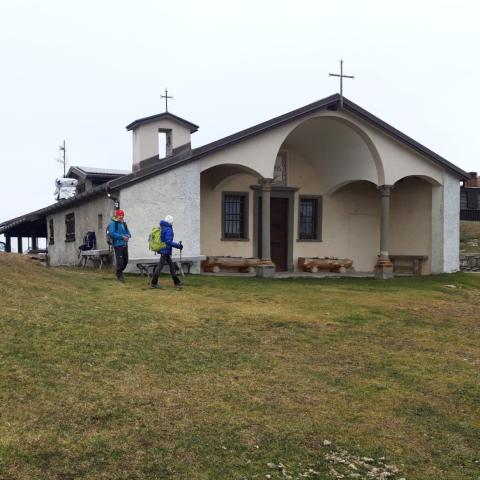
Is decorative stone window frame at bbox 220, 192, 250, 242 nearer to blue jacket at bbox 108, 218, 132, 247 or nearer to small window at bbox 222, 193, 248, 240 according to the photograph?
small window at bbox 222, 193, 248, 240

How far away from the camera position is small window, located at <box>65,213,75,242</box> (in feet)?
71.4

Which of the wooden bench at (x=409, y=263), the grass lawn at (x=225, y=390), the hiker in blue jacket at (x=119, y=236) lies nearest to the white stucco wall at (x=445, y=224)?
the wooden bench at (x=409, y=263)

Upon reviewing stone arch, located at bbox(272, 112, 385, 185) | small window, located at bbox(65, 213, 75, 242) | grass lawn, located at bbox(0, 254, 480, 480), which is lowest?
grass lawn, located at bbox(0, 254, 480, 480)

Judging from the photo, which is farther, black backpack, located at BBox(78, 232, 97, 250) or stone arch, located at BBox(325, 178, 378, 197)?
stone arch, located at BBox(325, 178, 378, 197)

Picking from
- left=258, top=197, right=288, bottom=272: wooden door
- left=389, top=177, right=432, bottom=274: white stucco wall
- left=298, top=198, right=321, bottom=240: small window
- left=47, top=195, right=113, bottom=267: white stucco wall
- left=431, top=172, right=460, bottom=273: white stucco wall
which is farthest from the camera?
left=298, top=198, right=321, bottom=240: small window

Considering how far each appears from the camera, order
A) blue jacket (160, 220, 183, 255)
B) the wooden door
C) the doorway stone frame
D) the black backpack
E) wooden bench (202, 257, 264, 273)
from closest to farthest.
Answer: blue jacket (160, 220, 183, 255) → wooden bench (202, 257, 264, 273) → the black backpack → the doorway stone frame → the wooden door

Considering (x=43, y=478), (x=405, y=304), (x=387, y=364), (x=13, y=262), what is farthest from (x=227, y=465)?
(x=13, y=262)

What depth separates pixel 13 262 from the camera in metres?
13.2

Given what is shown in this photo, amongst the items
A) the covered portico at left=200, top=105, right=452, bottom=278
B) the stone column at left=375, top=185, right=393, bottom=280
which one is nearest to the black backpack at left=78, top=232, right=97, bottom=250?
the covered portico at left=200, top=105, right=452, bottom=278

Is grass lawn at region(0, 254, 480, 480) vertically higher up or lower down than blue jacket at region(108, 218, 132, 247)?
lower down

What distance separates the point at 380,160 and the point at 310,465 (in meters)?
14.4

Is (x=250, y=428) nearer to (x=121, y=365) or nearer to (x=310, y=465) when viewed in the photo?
(x=310, y=465)

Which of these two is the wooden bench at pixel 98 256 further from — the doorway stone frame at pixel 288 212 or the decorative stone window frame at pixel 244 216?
the doorway stone frame at pixel 288 212

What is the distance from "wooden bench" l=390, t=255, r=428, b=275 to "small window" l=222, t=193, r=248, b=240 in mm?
5422
